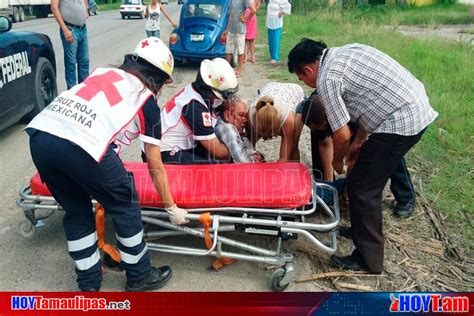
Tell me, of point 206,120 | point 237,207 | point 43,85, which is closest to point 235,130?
point 206,120

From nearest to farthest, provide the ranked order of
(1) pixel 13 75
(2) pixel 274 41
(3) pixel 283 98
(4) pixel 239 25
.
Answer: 1. (3) pixel 283 98
2. (1) pixel 13 75
3. (4) pixel 239 25
4. (2) pixel 274 41

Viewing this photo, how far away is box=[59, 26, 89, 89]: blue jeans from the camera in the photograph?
20.5 feet

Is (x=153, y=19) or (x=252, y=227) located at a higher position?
(x=153, y=19)

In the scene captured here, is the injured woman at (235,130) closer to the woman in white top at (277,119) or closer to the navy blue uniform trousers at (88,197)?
the woman in white top at (277,119)

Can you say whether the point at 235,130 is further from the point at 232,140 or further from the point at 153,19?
the point at 153,19

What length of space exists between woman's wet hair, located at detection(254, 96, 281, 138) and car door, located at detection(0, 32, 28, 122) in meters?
2.85

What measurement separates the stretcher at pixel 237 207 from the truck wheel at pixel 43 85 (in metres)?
2.73

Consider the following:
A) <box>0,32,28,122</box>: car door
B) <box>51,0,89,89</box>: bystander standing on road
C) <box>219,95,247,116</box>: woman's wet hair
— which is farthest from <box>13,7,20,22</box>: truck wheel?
<box>219,95,247,116</box>: woman's wet hair

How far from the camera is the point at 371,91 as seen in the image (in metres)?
2.78

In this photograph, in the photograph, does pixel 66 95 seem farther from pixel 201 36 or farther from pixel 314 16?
pixel 314 16

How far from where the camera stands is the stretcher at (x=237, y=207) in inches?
110

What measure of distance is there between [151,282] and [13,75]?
3281 mm

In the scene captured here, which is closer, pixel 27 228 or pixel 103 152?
pixel 103 152

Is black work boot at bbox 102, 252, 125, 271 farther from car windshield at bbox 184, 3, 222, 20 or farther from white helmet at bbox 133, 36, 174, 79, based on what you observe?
car windshield at bbox 184, 3, 222, 20
